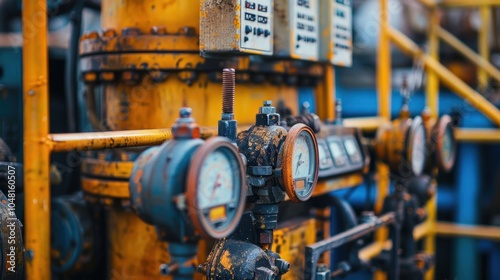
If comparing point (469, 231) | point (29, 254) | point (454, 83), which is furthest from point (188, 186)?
point (469, 231)

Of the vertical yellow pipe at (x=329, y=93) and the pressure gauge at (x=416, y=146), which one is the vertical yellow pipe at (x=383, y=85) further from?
the vertical yellow pipe at (x=329, y=93)

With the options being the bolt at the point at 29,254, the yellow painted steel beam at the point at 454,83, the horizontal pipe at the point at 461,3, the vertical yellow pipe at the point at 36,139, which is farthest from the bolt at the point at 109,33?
the horizontal pipe at the point at 461,3

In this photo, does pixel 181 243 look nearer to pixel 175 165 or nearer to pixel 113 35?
pixel 175 165

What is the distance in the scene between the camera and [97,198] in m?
1.95

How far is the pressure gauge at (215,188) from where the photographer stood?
117cm

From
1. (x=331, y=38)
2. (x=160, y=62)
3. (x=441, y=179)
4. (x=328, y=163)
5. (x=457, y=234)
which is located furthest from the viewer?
(x=441, y=179)

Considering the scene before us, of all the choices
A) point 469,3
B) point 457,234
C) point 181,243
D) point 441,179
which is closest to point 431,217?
point 457,234

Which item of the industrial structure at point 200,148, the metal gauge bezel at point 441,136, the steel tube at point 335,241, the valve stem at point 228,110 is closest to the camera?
the industrial structure at point 200,148

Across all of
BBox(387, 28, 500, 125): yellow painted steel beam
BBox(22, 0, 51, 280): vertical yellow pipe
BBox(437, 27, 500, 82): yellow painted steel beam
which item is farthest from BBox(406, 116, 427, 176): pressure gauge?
BBox(22, 0, 51, 280): vertical yellow pipe

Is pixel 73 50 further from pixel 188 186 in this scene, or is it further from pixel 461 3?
pixel 461 3

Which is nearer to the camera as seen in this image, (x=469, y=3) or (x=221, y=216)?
(x=221, y=216)

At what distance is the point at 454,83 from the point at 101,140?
2227mm

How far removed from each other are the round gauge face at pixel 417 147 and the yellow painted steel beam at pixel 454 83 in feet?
2.36

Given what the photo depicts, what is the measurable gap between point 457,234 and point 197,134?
2.45 metres
